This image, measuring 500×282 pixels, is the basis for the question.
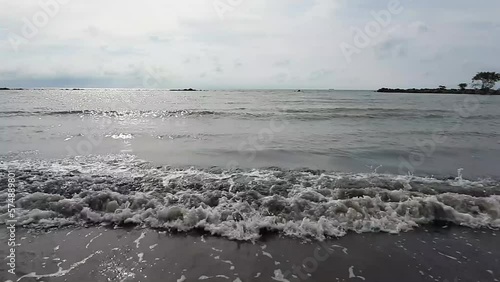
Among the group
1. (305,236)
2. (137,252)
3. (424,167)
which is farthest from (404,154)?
(137,252)

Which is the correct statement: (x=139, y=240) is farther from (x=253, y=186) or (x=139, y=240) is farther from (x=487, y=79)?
(x=487, y=79)

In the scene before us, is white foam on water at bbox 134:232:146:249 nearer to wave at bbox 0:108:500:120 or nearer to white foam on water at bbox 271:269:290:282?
white foam on water at bbox 271:269:290:282

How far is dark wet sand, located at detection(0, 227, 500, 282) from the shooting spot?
4719 millimetres

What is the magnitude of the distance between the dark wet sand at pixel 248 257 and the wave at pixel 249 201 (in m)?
0.44

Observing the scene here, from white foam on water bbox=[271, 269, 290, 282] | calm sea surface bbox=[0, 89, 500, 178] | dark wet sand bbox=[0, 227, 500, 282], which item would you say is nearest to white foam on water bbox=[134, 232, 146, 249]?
dark wet sand bbox=[0, 227, 500, 282]

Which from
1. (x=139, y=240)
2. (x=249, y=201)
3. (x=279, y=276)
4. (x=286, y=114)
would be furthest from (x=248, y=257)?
(x=286, y=114)

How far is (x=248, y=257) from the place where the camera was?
5.23 m

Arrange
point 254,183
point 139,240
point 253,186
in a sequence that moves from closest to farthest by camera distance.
A: point 139,240 → point 253,186 → point 254,183

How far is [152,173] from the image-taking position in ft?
32.6

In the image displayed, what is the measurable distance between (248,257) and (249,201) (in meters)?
2.40

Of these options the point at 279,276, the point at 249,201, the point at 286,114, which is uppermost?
the point at 286,114

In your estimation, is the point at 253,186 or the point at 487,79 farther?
the point at 487,79

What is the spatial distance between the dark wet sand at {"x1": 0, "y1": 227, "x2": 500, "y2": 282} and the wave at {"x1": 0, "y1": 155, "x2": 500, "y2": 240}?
438 mm

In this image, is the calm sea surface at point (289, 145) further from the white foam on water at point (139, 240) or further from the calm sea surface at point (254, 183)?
the white foam on water at point (139, 240)
